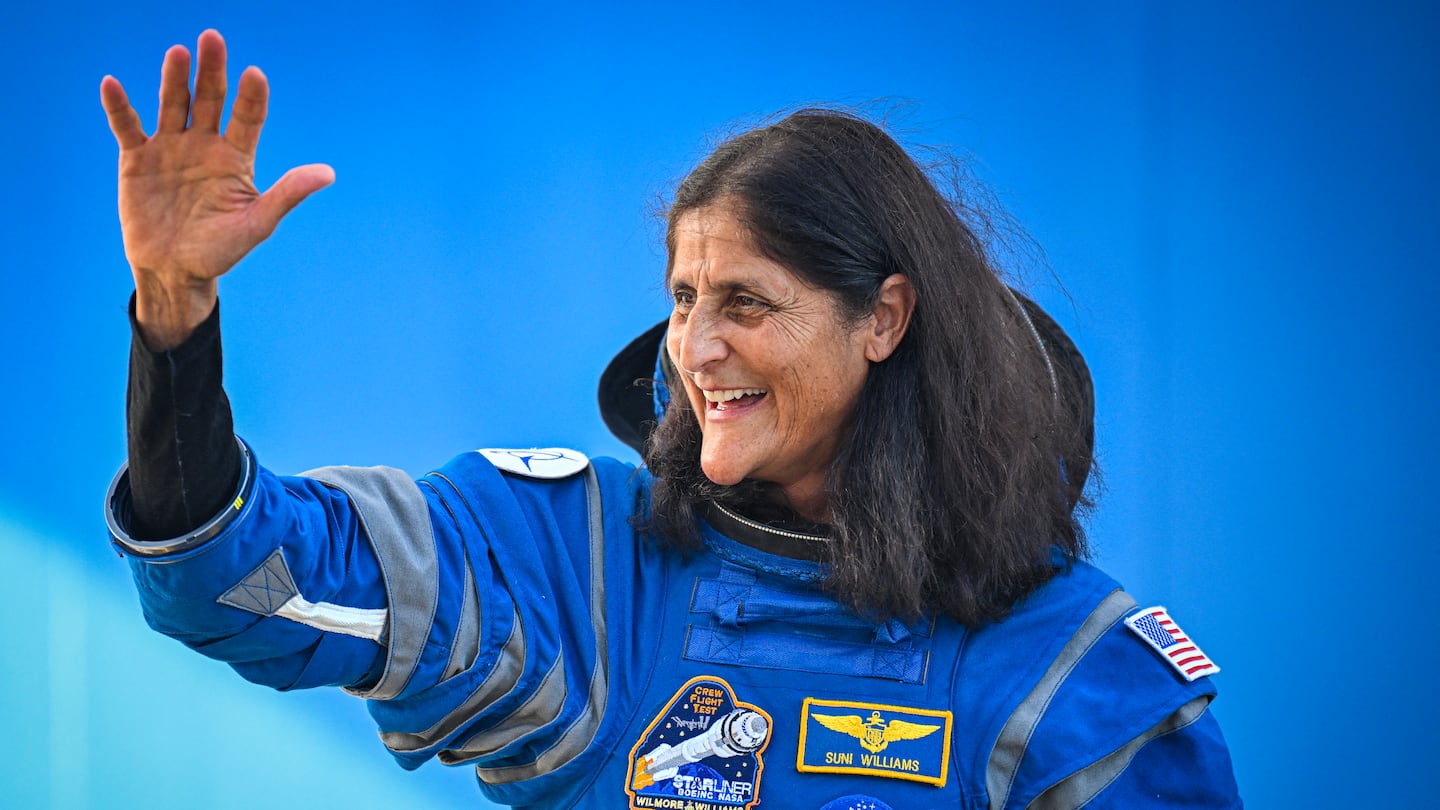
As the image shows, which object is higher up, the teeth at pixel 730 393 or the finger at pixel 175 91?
the finger at pixel 175 91

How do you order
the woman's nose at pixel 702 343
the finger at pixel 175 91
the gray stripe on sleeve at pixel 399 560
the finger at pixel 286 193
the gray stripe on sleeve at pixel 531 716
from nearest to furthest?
the finger at pixel 175 91
the finger at pixel 286 193
the gray stripe on sleeve at pixel 399 560
the gray stripe on sleeve at pixel 531 716
the woman's nose at pixel 702 343

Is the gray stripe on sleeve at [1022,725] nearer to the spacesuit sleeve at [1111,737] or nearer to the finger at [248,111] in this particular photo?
the spacesuit sleeve at [1111,737]

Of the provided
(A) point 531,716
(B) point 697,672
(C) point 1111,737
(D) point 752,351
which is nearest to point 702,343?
(D) point 752,351

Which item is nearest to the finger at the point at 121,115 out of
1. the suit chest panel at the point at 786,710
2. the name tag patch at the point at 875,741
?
the suit chest panel at the point at 786,710

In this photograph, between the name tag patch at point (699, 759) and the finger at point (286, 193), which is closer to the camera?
the finger at point (286, 193)

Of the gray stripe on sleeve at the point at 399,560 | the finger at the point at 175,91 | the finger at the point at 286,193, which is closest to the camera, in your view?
the finger at the point at 175,91

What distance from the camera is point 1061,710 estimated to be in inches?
77.9

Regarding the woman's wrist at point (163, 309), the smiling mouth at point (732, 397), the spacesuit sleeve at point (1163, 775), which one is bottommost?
the spacesuit sleeve at point (1163, 775)

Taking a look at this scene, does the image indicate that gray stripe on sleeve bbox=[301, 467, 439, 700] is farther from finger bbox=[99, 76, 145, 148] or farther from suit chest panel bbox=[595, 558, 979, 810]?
finger bbox=[99, 76, 145, 148]

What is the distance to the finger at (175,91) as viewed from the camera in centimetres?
147

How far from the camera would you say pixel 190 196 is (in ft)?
5.14

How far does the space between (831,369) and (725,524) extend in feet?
0.97

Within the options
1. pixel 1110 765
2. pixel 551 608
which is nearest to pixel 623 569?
pixel 551 608

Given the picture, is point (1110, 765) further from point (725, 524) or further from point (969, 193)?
point (969, 193)
